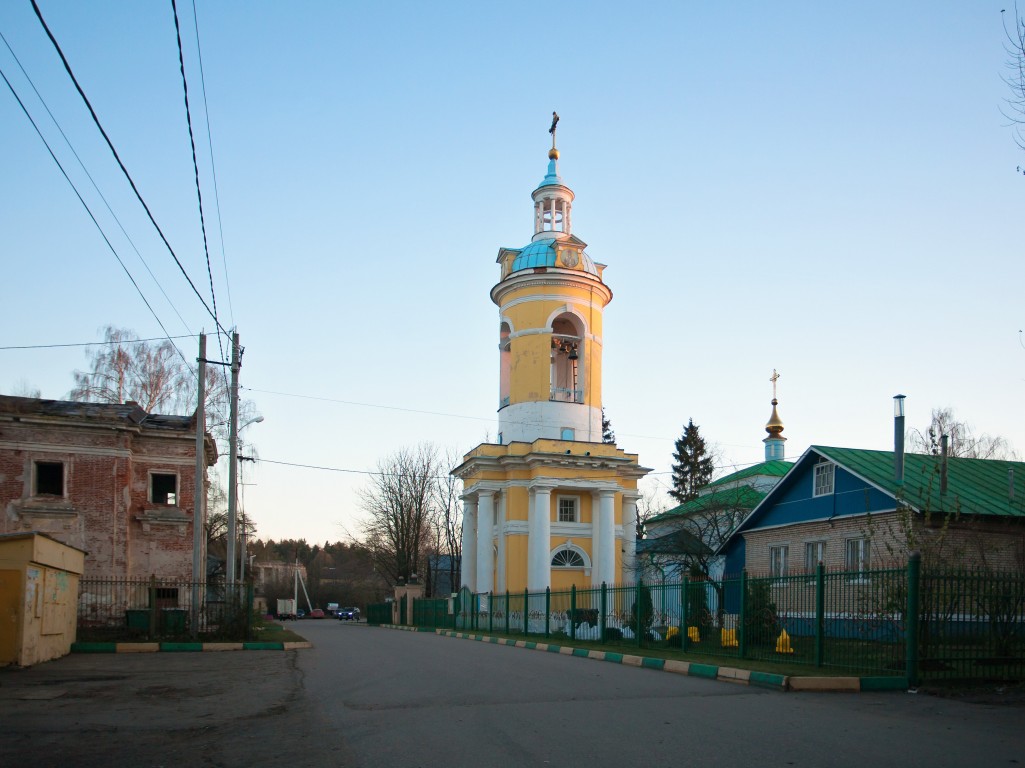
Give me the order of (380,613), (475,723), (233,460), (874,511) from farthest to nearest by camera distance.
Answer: (380,613)
(233,460)
(874,511)
(475,723)

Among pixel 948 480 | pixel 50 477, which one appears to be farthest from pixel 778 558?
pixel 50 477

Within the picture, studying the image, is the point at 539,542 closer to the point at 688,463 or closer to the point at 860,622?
the point at 860,622

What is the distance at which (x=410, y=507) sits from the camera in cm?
6122

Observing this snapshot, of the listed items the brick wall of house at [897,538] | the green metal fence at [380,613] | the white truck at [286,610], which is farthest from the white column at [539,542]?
the white truck at [286,610]

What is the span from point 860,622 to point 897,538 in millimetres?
5368

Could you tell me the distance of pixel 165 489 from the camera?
31.2 metres

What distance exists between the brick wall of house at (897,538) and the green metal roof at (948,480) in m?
0.42

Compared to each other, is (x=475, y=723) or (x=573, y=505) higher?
(x=573, y=505)

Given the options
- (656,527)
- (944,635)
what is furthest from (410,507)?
(944,635)

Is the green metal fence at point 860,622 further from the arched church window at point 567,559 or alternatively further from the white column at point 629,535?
the white column at point 629,535

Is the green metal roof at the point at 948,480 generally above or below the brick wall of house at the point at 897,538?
above

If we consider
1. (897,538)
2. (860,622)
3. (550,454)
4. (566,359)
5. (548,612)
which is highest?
(566,359)

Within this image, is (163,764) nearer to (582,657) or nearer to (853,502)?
(582,657)

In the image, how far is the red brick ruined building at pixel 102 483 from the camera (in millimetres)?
28500
